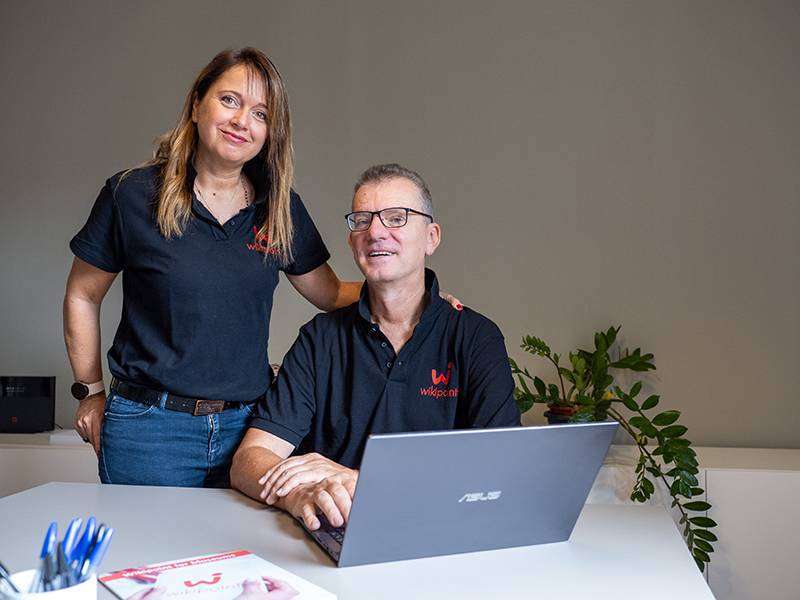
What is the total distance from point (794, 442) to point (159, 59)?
3.33m

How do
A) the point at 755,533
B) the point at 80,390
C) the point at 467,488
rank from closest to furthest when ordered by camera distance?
the point at 467,488
the point at 80,390
the point at 755,533

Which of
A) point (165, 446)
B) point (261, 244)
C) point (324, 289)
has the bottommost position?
point (165, 446)

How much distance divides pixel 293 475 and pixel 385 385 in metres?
0.43

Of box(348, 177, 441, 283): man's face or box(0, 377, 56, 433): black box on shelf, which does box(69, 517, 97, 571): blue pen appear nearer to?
box(348, 177, 441, 283): man's face

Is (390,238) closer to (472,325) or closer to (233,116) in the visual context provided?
(472,325)

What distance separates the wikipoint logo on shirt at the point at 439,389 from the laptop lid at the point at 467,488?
597 mm

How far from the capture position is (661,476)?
9.84 ft

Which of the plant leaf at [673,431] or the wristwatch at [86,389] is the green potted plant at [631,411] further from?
the wristwatch at [86,389]

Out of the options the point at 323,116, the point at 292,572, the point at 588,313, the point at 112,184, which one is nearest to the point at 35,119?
the point at 323,116

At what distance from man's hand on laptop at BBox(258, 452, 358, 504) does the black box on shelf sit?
2.52 meters

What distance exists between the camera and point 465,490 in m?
1.17

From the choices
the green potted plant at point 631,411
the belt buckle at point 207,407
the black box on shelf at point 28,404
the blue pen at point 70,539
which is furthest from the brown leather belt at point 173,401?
the black box on shelf at point 28,404

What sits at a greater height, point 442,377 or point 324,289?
point 324,289

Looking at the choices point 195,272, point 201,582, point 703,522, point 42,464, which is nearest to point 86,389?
point 195,272
